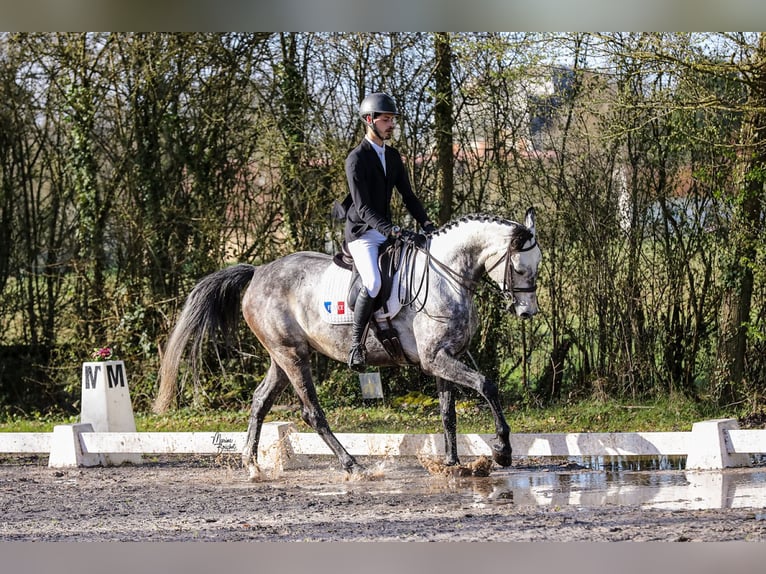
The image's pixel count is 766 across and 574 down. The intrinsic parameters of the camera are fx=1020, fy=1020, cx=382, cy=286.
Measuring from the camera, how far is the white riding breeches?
22.0 ft

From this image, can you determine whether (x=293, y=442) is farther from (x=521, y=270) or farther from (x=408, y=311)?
(x=521, y=270)

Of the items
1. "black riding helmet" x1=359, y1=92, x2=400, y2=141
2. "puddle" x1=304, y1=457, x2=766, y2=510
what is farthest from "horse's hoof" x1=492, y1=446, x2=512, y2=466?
"black riding helmet" x1=359, y1=92, x2=400, y2=141

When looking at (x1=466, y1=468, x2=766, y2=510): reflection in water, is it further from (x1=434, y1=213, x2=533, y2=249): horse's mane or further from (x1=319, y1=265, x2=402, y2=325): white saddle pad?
(x1=434, y1=213, x2=533, y2=249): horse's mane

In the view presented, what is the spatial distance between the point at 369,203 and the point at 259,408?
5.88 ft

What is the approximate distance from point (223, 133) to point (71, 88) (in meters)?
1.80

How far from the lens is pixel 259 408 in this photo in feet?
24.3

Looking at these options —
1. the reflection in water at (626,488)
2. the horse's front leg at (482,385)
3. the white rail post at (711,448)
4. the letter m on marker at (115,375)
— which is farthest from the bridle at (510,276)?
the letter m on marker at (115,375)

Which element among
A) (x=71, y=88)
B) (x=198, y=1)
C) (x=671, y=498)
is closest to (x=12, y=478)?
(x=198, y=1)

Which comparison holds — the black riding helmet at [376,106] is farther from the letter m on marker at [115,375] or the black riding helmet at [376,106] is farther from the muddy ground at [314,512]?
the letter m on marker at [115,375]

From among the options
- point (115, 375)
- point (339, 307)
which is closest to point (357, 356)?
point (339, 307)

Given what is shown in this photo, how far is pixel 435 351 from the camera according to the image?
6.66 meters

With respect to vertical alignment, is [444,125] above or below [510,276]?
above

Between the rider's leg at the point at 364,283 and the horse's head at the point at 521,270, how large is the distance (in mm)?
803

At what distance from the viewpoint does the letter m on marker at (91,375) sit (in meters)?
8.36
